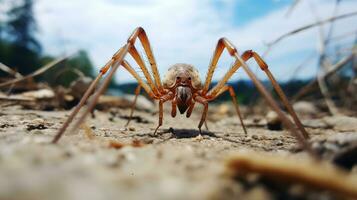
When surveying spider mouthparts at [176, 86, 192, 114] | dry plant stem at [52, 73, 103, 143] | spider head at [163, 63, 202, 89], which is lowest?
dry plant stem at [52, 73, 103, 143]

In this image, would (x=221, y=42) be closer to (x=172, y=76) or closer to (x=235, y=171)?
(x=172, y=76)

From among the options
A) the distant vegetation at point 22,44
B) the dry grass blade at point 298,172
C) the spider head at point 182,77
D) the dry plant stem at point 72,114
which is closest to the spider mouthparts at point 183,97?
the spider head at point 182,77

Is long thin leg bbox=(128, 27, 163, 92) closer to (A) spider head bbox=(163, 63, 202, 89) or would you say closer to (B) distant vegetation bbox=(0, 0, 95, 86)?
(A) spider head bbox=(163, 63, 202, 89)

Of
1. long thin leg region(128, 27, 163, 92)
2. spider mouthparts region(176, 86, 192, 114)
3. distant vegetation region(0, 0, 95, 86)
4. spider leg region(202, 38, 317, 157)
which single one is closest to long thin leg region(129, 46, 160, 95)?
long thin leg region(128, 27, 163, 92)

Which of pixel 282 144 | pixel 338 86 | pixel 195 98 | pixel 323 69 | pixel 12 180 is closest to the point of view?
pixel 12 180

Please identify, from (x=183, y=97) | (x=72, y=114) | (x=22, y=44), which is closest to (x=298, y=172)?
(x=72, y=114)

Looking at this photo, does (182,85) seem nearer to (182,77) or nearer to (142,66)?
(182,77)

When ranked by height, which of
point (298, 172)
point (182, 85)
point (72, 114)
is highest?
point (182, 85)

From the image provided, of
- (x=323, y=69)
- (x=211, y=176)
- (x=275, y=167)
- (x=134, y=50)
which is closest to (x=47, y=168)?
(x=211, y=176)
